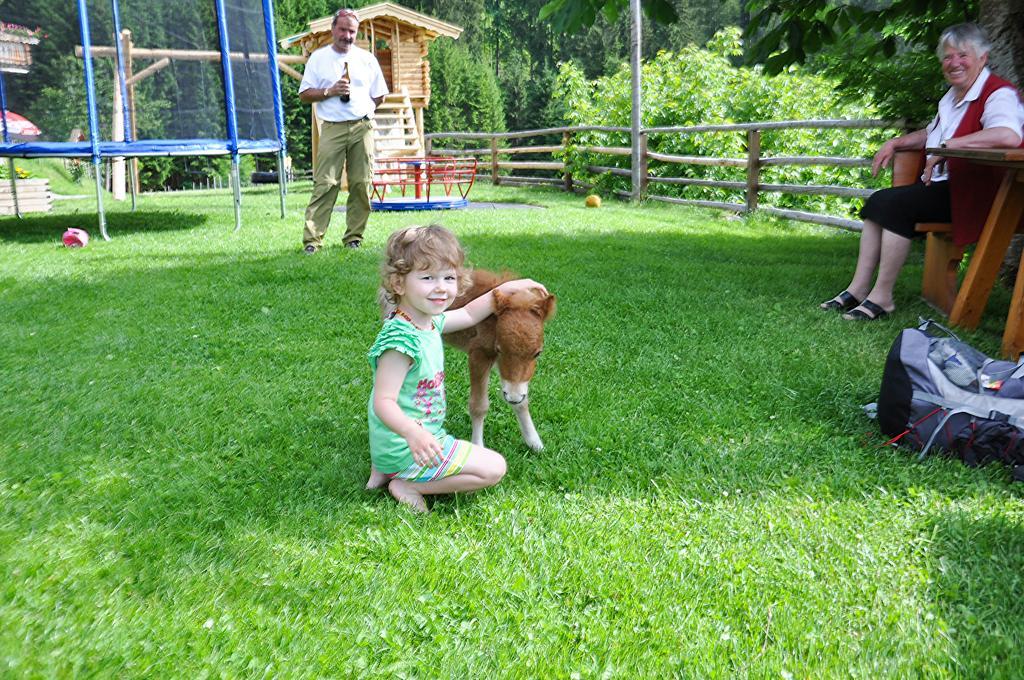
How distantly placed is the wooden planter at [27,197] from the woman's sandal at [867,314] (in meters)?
11.8

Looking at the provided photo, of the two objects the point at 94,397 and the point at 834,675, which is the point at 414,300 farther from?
the point at 94,397

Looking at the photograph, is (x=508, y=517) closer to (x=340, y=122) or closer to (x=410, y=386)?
(x=410, y=386)

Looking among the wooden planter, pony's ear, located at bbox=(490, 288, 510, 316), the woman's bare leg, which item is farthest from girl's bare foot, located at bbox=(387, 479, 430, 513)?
the wooden planter

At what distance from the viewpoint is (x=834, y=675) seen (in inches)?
76.9

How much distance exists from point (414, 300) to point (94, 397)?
195cm

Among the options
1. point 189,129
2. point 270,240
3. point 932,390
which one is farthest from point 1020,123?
point 189,129

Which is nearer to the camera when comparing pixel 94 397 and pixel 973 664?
pixel 973 664

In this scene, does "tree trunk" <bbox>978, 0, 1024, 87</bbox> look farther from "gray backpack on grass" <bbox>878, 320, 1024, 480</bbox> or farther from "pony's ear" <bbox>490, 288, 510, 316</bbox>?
"pony's ear" <bbox>490, 288, 510, 316</bbox>

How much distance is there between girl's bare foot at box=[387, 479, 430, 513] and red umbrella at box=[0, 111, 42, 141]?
9.43 m

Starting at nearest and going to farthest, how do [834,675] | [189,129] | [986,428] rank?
[834,675] < [986,428] < [189,129]

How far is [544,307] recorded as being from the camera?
9.04ft

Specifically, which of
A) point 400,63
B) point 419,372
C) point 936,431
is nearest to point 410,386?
point 419,372

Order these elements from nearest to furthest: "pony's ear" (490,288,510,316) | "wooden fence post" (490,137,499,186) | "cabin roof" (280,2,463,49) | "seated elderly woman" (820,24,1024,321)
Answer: "pony's ear" (490,288,510,316)
"seated elderly woman" (820,24,1024,321)
"cabin roof" (280,2,463,49)
"wooden fence post" (490,137,499,186)

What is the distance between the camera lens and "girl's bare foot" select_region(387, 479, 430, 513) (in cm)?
273
